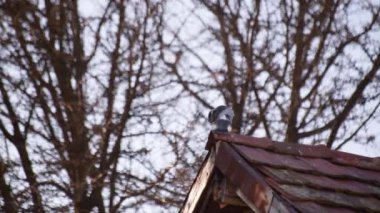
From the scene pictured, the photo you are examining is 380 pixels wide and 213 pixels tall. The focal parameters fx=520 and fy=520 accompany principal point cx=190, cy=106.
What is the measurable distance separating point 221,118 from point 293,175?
0.59 meters

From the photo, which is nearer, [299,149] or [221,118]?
[221,118]

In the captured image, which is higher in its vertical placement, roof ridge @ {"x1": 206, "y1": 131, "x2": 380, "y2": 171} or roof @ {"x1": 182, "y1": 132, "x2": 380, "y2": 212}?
→ roof ridge @ {"x1": 206, "y1": 131, "x2": 380, "y2": 171}

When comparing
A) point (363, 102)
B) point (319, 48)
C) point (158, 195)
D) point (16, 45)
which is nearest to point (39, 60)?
point (16, 45)

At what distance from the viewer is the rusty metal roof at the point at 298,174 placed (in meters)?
2.82

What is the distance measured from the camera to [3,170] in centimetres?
854

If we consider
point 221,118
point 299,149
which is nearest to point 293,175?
point 299,149

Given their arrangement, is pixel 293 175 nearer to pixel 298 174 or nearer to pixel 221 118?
pixel 298 174

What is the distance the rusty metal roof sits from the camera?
2.82 meters

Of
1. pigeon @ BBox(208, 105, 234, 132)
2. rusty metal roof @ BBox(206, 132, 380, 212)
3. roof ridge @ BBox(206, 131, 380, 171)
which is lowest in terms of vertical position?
rusty metal roof @ BBox(206, 132, 380, 212)

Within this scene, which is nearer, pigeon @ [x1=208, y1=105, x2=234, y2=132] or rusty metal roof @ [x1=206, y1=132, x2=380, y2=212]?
rusty metal roof @ [x1=206, y1=132, x2=380, y2=212]

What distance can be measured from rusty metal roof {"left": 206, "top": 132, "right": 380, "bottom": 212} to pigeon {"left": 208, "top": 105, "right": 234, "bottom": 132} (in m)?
0.08

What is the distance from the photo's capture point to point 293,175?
10.1 feet

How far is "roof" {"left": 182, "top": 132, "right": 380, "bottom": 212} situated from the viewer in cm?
280

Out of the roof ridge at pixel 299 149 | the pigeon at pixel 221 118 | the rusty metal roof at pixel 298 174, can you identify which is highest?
the pigeon at pixel 221 118
